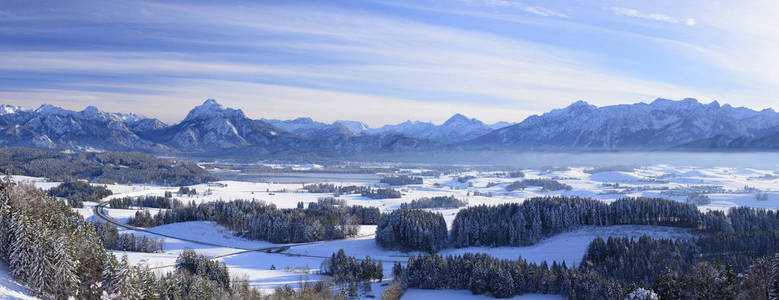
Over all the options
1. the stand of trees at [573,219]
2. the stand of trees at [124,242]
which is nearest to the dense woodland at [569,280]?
the stand of trees at [573,219]

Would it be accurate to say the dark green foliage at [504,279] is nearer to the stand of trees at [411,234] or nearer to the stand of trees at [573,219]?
the stand of trees at [411,234]

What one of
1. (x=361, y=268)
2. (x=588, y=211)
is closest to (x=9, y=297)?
(x=361, y=268)

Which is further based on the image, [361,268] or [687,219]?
[687,219]

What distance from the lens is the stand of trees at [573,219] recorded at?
359 ft

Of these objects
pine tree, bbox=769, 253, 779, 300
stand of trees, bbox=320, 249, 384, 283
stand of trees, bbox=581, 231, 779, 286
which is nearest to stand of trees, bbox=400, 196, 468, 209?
stand of trees, bbox=581, 231, 779, 286

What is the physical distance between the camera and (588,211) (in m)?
120

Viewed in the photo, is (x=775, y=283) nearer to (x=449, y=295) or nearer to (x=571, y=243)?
(x=449, y=295)

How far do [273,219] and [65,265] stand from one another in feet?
271

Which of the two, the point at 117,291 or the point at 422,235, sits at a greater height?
the point at 117,291

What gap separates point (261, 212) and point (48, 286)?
9538 cm

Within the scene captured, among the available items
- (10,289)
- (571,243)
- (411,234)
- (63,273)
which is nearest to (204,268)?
(63,273)

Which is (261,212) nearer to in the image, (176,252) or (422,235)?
(176,252)

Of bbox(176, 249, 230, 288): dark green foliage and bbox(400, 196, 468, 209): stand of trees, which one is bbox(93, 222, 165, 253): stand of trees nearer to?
bbox(176, 249, 230, 288): dark green foliage

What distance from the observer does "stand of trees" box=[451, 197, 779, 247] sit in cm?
10956
